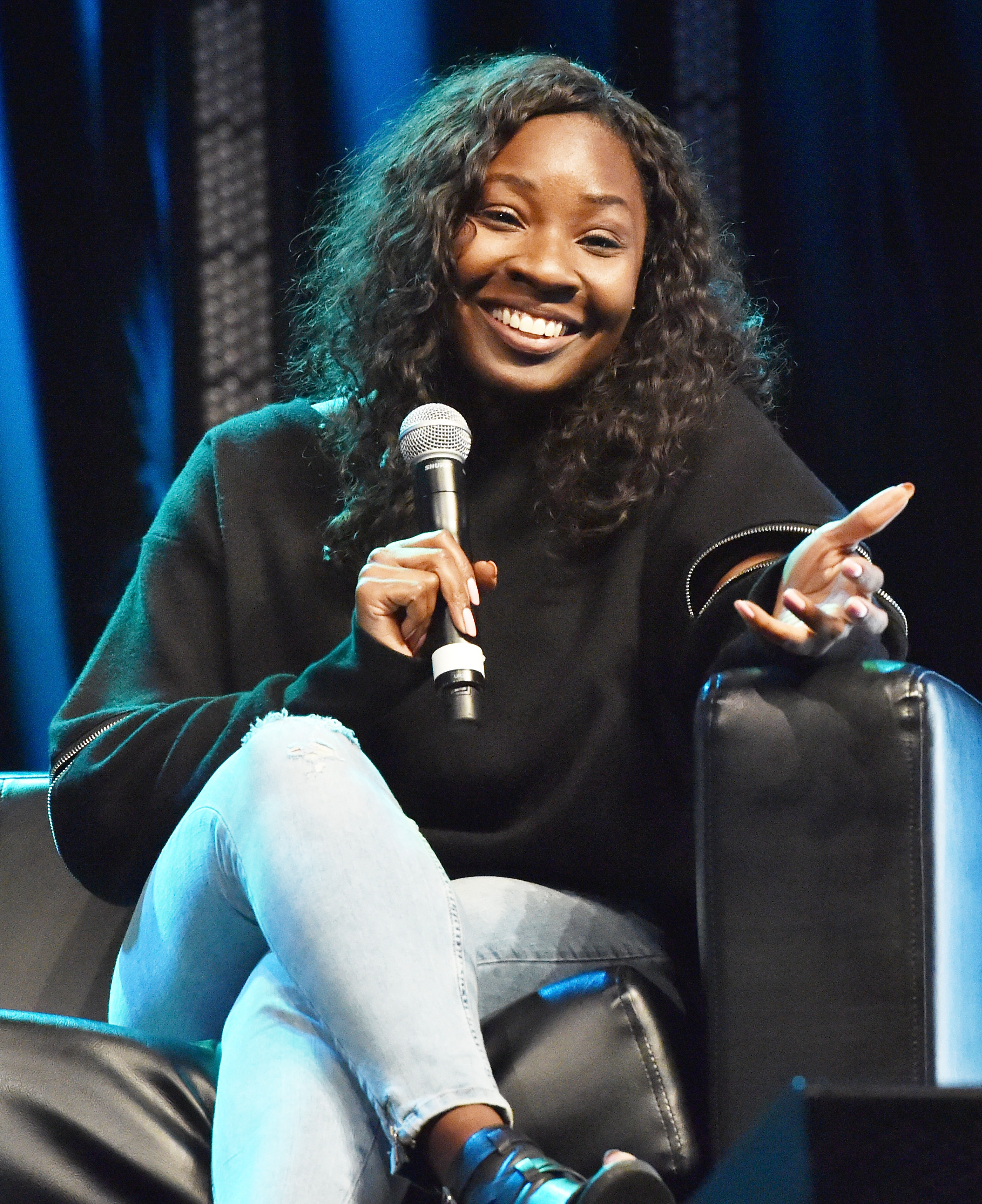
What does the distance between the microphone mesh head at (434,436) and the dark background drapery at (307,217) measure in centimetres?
93

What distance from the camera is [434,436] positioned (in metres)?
1.13

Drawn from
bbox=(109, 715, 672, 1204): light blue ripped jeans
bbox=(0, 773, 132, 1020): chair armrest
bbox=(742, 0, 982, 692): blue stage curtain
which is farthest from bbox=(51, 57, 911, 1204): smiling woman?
bbox=(742, 0, 982, 692): blue stage curtain

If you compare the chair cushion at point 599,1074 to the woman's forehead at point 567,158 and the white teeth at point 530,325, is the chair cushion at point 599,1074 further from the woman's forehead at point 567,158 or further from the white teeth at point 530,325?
the woman's forehead at point 567,158

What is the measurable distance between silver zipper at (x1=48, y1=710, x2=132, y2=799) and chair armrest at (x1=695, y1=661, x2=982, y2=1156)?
0.59 m

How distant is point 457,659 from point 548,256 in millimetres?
552

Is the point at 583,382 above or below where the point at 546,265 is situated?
below

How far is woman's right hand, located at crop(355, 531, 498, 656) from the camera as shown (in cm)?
100

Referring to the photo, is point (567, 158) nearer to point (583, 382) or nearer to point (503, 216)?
point (503, 216)

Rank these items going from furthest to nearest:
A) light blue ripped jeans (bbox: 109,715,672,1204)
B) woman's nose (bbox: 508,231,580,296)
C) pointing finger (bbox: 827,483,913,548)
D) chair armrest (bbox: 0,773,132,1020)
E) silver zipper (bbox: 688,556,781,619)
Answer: chair armrest (bbox: 0,773,132,1020) → woman's nose (bbox: 508,231,580,296) → silver zipper (bbox: 688,556,781,619) → pointing finger (bbox: 827,483,913,548) → light blue ripped jeans (bbox: 109,715,672,1204)

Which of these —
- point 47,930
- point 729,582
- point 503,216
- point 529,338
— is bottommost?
point 47,930

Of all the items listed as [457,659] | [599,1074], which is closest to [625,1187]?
[599,1074]

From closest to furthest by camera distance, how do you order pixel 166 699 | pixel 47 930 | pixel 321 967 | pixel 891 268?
pixel 321 967 → pixel 166 699 → pixel 47 930 → pixel 891 268

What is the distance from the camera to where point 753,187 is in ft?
6.45

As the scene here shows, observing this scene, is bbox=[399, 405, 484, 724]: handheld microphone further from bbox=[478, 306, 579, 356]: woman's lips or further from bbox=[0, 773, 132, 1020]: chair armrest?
bbox=[0, 773, 132, 1020]: chair armrest
